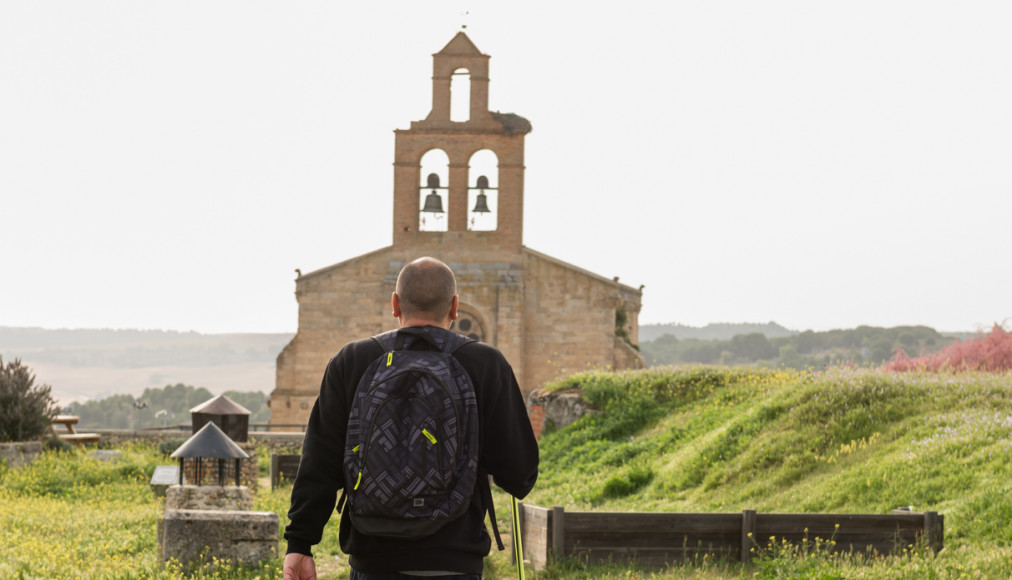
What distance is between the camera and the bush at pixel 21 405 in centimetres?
1862

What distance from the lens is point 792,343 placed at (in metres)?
99.8

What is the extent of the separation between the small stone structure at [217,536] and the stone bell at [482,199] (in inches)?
784

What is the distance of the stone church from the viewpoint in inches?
1120

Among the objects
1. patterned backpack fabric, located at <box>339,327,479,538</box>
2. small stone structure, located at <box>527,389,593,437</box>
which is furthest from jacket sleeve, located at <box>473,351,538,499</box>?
small stone structure, located at <box>527,389,593,437</box>

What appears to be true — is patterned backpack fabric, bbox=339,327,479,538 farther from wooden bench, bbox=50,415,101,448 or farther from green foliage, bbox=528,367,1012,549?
wooden bench, bbox=50,415,101,448

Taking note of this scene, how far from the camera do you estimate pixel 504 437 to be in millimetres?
3660

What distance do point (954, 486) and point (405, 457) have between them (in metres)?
8.62

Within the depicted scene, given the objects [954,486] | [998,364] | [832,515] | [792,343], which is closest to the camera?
[832,515]

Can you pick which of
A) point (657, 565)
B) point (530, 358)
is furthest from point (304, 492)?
point (530, 358)

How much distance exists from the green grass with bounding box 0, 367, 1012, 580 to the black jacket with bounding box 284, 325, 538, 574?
3.46m

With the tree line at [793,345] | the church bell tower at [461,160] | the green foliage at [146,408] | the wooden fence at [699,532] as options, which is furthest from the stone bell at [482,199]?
the green foliage at [146,408]

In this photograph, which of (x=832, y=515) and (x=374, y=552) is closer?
(x=374, y=552)

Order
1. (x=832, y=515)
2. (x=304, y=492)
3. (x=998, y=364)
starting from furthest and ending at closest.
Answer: (x=998, y=364) < (x=832, y=515) < (x=304, y=492)

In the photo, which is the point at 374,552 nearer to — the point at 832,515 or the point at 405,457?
the point at 405,457
